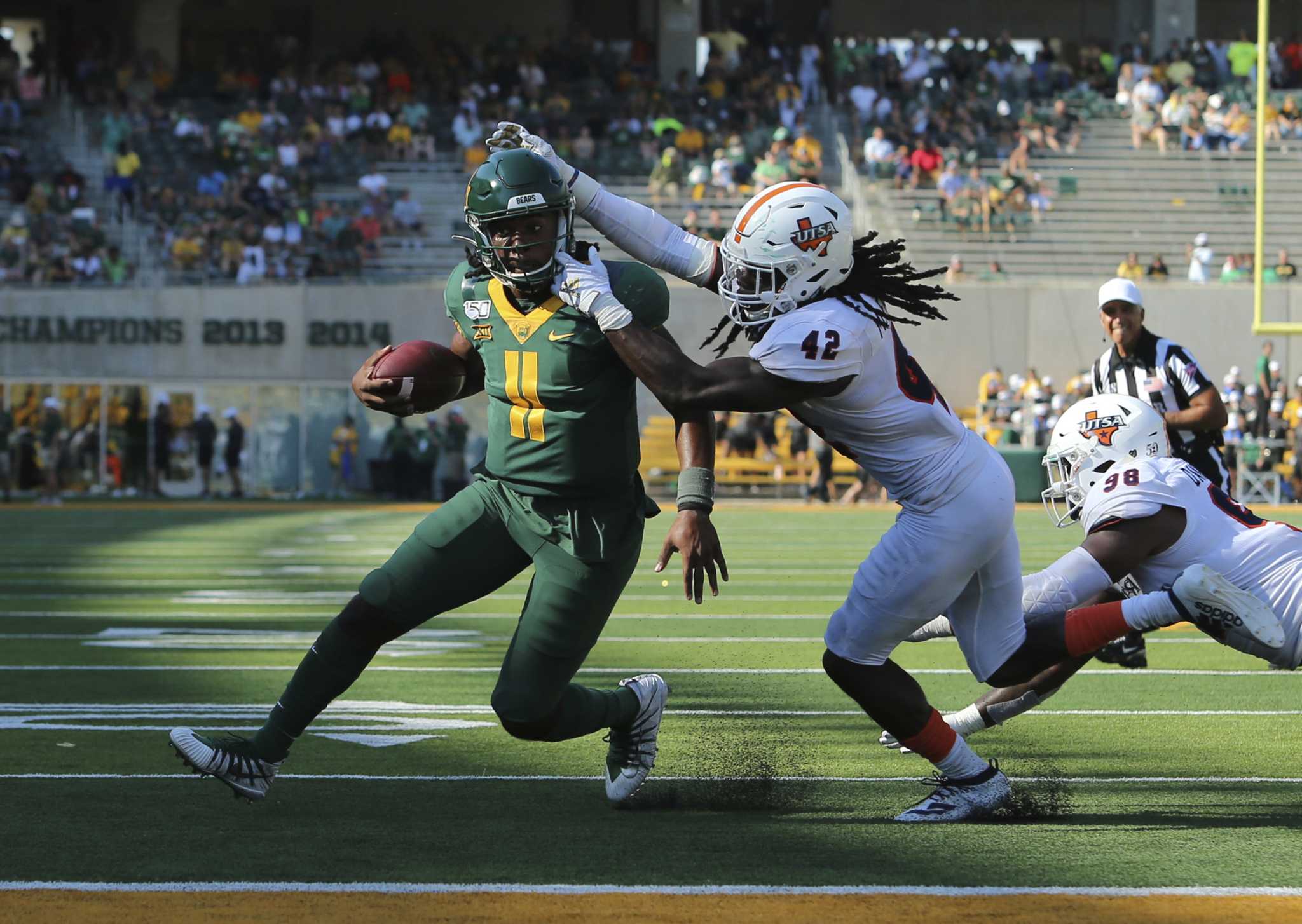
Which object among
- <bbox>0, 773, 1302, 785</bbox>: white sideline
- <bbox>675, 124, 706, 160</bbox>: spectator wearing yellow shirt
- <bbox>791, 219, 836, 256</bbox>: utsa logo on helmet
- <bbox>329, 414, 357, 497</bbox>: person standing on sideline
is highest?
<bbox>675, 124, 706, 160</bbox>: spectator wearing yellow shirt

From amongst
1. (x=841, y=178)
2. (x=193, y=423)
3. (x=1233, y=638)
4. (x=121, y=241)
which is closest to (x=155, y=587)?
(x=1233, y=638)

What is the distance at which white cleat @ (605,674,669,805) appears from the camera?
478 centimetres

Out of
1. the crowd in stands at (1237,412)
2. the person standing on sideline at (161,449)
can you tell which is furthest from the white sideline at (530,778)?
the person standing on sideline at (161,449)

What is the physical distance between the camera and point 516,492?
4723 mm

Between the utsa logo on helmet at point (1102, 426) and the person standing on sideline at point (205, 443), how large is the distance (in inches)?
818

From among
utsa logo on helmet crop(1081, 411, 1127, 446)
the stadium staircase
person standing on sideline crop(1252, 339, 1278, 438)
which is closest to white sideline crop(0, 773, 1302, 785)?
utsa logo on helmet crop(1081, 411, 1127, 446)

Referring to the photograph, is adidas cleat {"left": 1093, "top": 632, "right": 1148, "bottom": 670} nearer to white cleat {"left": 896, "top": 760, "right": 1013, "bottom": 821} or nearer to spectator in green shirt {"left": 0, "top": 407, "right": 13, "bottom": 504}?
white cleat {"left": 896, "top": 760, "right": 1013, "bottom": 821}

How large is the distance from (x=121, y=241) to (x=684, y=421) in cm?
2370

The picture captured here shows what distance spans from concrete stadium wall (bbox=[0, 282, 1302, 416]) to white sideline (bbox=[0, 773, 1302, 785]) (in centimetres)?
2079

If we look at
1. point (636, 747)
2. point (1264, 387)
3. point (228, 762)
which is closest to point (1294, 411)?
point (1264, 387)

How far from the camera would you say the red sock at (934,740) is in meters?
4.59

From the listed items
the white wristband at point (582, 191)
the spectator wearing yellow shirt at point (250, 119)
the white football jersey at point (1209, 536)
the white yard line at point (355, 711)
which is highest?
the spectator wearing yellow shirt at point (250, 119)

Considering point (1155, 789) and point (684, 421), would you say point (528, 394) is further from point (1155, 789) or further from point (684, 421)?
point (1155, 789)

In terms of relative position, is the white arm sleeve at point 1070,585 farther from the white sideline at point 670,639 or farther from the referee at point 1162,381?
the white sideline at point 670,639
